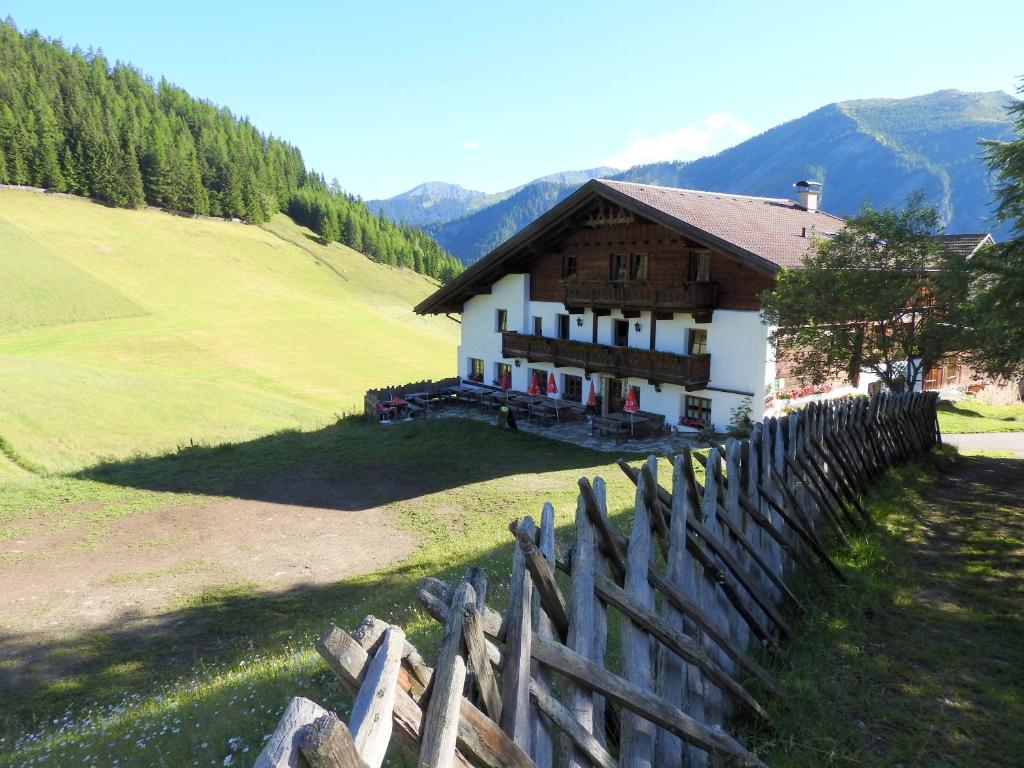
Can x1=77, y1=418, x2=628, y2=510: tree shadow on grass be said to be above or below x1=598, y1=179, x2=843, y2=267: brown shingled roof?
below

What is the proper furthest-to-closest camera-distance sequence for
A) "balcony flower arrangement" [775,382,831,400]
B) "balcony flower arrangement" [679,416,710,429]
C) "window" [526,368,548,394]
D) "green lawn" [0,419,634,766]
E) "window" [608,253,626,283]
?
"window" [526,368,548,394] < "window" [608,253,626,283] < "balcony flower arrangement" [679,416,710,429] < "balcony flower arrangement" [775,382,831,400] < "green lawn" [0,419,634,766]

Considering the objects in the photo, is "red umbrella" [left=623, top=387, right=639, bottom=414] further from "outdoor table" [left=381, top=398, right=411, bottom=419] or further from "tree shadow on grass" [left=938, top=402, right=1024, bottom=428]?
"tree shadow on grass" [left=938, top=402, right=1024, bottom=428]

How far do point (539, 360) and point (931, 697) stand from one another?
24.3m

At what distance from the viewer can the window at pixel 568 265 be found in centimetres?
2886

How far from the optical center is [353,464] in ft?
70.4

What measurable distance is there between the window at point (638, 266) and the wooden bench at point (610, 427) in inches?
228

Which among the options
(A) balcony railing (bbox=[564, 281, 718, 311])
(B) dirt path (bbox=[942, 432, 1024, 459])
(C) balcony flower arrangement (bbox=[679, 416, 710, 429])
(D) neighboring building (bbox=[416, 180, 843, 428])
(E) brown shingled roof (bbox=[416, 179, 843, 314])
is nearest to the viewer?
(B) dirt path (bbox=[942, 432, 1024, 459])

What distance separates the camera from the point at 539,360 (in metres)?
29.2

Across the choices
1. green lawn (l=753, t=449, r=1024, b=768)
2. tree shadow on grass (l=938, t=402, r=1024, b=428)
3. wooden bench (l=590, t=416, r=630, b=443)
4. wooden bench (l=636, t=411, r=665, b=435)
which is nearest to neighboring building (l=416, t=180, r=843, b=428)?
wooden bench (l=636, t=411, r=665, b=435)

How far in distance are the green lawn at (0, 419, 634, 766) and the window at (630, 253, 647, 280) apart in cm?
757

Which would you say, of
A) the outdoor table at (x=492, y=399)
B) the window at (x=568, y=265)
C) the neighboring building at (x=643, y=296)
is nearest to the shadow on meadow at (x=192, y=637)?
the neighboring building at (x=643, y=296)

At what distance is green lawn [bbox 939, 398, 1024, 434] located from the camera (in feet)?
76.4

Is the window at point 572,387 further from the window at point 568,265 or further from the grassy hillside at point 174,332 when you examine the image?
the grassy hillside at point 174,332

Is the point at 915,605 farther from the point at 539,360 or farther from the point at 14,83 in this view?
the point at 14,83
